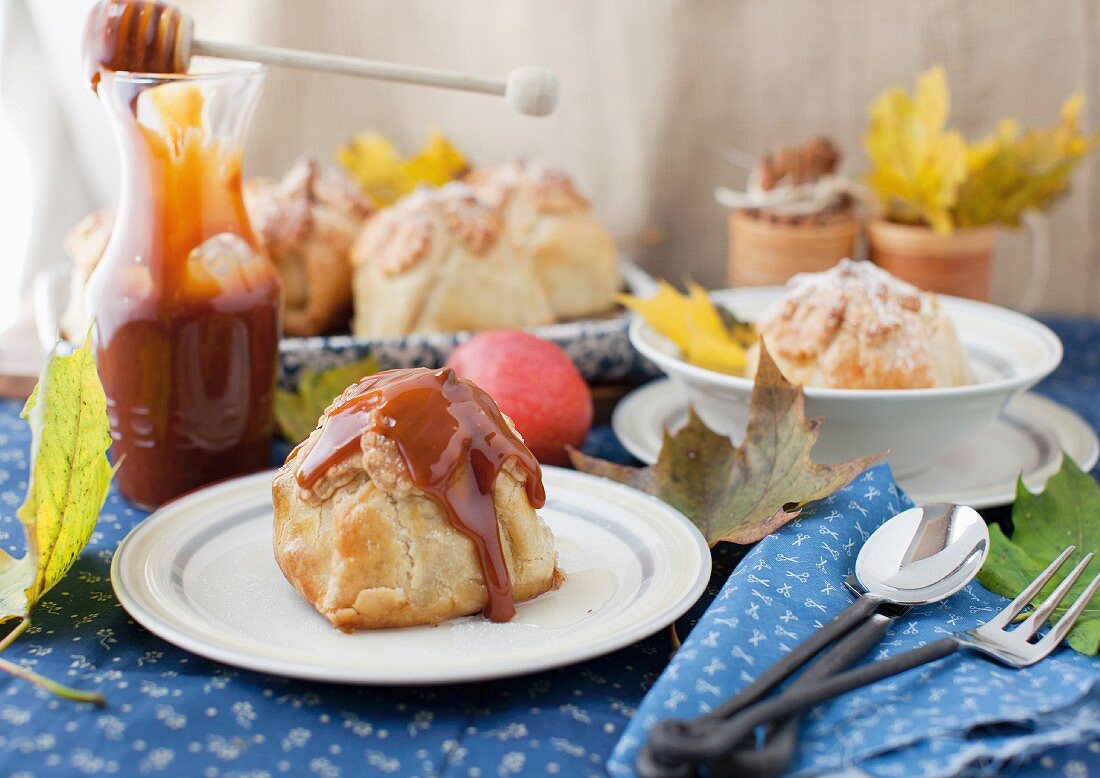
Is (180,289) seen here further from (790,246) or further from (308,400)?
(790,246)

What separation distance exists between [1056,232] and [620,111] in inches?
39.1

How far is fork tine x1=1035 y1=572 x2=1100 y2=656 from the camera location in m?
0.95

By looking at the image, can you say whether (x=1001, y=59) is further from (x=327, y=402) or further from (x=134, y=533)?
(x=134, y=533)


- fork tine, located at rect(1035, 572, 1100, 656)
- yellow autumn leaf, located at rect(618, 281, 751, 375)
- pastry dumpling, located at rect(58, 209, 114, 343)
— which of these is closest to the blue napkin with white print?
fork tine, located at rect(1035, 572, 1100, 656)

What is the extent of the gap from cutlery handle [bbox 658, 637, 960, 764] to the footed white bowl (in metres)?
0.41

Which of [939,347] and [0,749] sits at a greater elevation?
[939,347]

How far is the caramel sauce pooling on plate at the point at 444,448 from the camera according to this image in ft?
3.16

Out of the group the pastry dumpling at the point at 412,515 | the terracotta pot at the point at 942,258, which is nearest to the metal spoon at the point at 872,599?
the pastry dumpling at the point at 412,515

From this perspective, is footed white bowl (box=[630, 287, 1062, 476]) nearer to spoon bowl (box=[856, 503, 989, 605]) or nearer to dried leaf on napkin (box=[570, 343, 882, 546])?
dried leaf on napkin (box=[570, 343, 882, 546])

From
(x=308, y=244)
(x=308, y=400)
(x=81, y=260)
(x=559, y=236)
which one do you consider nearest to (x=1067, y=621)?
(x=308, y=400)

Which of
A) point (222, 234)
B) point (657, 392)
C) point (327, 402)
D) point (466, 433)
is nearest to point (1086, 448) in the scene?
point (657, 392)

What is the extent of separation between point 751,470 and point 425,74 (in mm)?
584

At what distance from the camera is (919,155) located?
199 centimetres

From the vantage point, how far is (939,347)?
139cm
